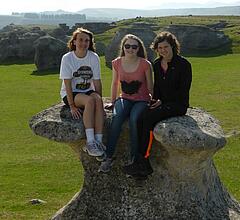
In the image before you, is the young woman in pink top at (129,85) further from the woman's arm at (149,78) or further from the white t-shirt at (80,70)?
the white t-shirt at (80,70)

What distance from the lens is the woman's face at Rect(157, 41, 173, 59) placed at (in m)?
8.82

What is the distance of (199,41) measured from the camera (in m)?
47.7

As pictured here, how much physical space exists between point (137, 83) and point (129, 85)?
0.14 metres

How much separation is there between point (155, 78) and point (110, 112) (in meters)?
1.02

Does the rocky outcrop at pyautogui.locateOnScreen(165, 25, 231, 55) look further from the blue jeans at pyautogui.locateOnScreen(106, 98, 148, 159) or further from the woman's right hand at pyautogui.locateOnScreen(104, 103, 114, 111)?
the blue jeans at pyautogui.locateOnScreen(106, 98, 148, 159)

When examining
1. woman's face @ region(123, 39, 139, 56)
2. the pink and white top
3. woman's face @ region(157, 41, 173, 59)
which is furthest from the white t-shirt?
woman's face @ region(157, 41, 173, 59)

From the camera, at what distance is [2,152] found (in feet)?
58.8

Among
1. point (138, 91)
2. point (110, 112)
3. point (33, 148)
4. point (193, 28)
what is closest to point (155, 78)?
point (138, 91)

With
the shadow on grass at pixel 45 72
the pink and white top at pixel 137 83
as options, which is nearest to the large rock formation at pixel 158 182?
the pink and white top at pixel 137 83

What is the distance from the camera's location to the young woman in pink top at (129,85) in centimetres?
894

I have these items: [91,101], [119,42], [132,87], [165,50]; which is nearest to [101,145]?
[91,101]

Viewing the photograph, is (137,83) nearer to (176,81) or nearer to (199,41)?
(176,81)

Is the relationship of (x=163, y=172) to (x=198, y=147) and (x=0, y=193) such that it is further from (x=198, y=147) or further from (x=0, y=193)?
(x=0, y=193)

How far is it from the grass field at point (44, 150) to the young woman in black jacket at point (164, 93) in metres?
4.04
